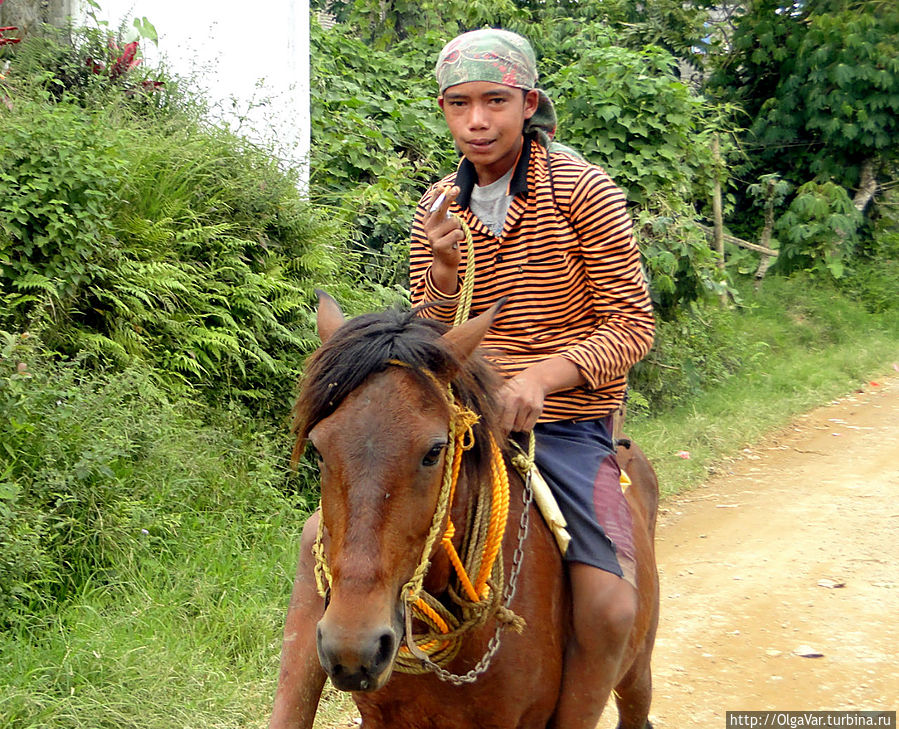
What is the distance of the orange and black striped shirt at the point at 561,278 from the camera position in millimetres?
2855

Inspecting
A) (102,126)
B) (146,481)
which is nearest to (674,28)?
(102,126)

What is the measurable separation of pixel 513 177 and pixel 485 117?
210mm

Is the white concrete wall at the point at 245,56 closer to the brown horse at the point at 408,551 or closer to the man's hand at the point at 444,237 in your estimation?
the man's hand at the point at 444,237

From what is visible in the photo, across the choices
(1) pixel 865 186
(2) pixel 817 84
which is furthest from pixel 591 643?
(1) pixel 865 186

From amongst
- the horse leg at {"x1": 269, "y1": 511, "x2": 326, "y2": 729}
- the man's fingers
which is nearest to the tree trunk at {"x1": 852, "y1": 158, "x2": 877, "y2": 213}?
the man's fingers

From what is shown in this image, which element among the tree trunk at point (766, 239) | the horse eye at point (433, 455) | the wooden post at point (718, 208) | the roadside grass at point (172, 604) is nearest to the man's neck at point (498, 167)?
the horse eye at point (433, 455)

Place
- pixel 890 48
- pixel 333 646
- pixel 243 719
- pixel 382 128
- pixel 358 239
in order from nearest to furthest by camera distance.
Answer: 1. pixel 333 646
2. pixel 243 719
3. pixel 358 239
4. pixel 382 128
5. pixel 890 48

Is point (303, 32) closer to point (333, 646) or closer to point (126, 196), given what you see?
point (126, 196)

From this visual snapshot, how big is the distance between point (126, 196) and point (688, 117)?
580 centimetres

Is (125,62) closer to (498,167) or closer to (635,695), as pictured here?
(498,167)

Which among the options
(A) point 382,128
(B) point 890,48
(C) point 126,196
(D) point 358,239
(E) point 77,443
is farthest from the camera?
(B) point 890,48

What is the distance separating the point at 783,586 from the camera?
5777mm

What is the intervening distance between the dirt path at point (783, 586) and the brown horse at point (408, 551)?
218 centimetres

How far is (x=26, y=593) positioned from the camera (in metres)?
3.97
